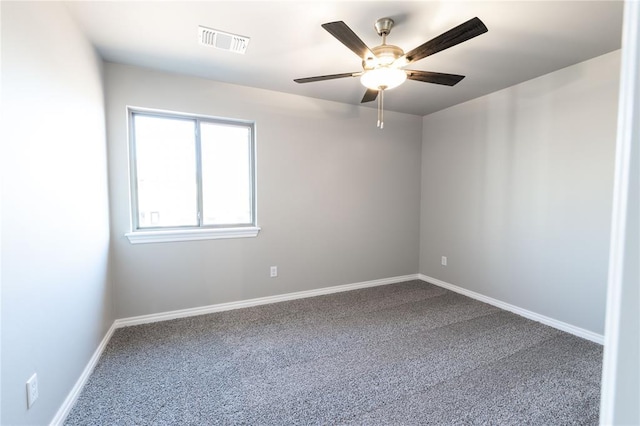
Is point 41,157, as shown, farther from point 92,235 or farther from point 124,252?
point 124,252

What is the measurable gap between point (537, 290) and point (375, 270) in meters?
1.81

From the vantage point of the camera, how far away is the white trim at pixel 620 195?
37 cm

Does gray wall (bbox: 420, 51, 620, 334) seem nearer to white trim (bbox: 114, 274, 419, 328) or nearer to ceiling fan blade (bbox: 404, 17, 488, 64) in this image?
white trim (bbox: 114, 274, 419, 328)

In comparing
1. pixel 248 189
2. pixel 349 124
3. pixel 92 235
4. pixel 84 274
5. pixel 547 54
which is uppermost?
pixel 547 54

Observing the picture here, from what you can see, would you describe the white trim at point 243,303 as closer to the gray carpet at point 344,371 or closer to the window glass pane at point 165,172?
the gray carpet at point 344,371

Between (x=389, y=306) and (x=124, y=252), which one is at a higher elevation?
(x=124, y=252)

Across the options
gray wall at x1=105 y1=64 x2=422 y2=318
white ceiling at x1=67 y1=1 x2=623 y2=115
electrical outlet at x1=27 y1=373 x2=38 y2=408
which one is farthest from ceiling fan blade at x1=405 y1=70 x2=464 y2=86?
electrical outlet at x1=27 y1=373 x2=38 y2=408

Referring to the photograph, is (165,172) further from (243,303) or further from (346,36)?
(346,36)

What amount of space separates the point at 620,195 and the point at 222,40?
254cm

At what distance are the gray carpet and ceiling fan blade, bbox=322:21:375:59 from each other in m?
2.19

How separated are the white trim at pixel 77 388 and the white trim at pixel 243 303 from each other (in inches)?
13.9

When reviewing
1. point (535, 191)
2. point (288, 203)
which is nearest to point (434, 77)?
point (535, 191)

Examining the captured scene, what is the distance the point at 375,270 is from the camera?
4.06 meters

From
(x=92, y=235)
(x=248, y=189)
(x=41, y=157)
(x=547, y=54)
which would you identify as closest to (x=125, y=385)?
(x=92, y=235)
